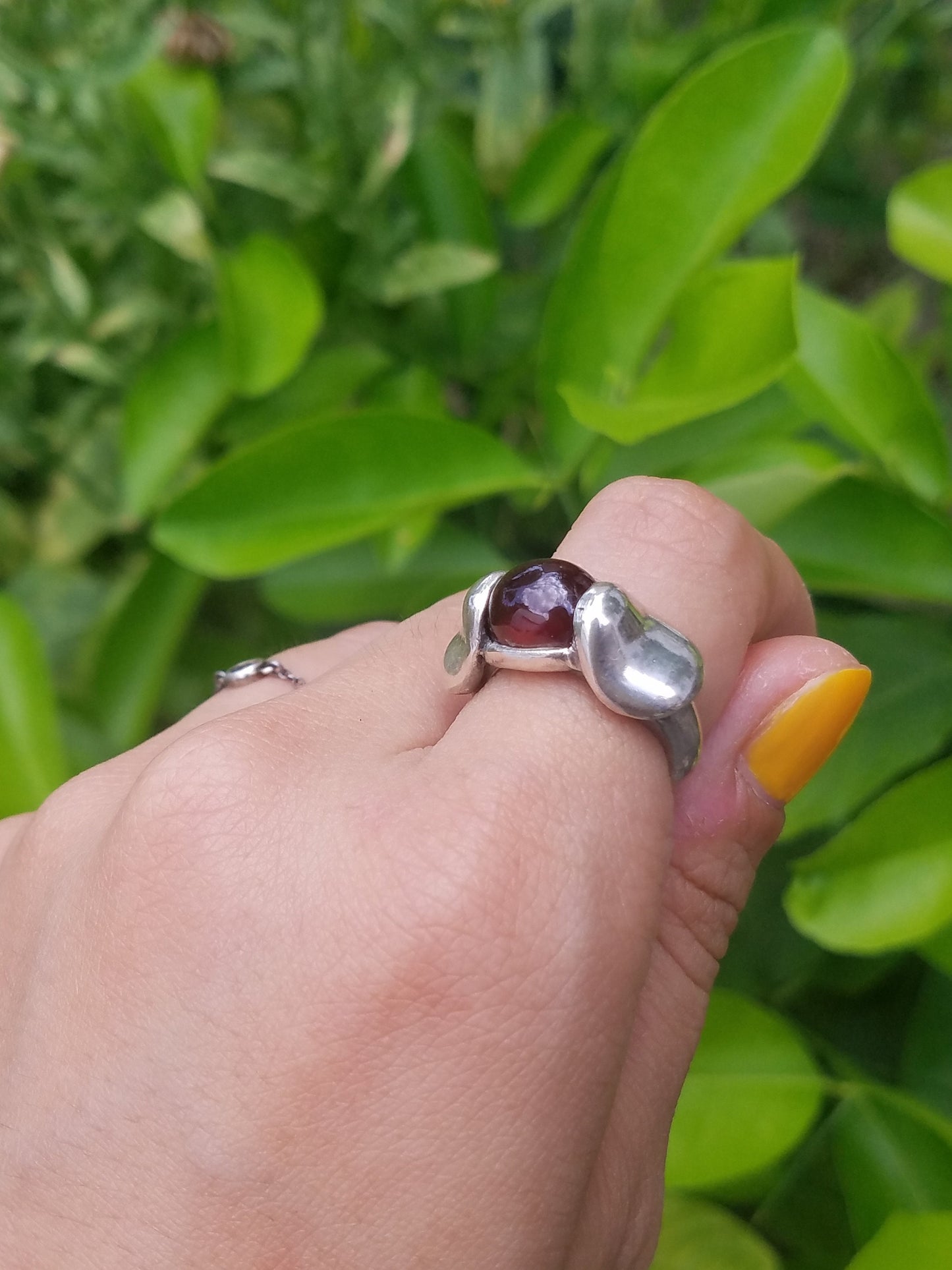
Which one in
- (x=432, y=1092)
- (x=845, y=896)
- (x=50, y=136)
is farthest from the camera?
(x=50, y=136)

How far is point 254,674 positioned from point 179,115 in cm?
53

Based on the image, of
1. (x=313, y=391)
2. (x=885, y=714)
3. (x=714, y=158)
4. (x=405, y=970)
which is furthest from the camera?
(x=313, y=391)

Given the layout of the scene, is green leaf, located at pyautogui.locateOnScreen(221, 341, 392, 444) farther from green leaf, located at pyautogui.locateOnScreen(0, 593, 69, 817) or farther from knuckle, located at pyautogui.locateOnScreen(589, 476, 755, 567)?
knuckle, located at pyautogui.locateOnScreen(589, 476, 755, 567)

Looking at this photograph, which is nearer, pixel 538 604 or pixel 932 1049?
pixel 538 604

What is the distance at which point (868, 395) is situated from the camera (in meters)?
0.65

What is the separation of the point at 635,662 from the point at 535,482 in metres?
0.36

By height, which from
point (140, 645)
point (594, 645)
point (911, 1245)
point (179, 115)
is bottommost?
point (911, 1245)

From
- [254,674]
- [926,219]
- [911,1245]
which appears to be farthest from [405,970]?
[926,219]

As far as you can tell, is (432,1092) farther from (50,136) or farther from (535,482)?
(50,136)

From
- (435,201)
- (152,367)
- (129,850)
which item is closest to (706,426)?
(435,201)

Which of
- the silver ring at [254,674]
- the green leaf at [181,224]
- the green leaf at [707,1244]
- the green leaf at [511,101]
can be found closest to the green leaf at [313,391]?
the green leaf at [181,224]

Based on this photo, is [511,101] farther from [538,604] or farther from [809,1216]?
[809,1216]

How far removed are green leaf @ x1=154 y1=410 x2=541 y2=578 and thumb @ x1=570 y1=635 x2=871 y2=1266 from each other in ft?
1.05

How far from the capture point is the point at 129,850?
1.28 feet
